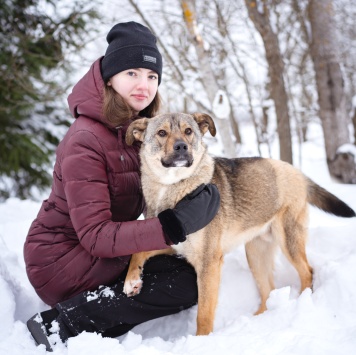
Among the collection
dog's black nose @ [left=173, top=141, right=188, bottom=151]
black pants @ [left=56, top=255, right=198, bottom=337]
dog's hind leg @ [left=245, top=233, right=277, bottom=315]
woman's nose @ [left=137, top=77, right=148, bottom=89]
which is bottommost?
dog's hind leg @ [left=245, top=233, right=277, bottom=315]

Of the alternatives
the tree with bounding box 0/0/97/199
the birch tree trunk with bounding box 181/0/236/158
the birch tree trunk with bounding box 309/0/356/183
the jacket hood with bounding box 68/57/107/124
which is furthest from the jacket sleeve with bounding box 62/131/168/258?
the birch tree trunk with bounding box 309/0/356/183

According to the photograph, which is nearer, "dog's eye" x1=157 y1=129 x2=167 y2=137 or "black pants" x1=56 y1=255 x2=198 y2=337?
"black pants" x1=56 y1=255 x2=198 y2=337

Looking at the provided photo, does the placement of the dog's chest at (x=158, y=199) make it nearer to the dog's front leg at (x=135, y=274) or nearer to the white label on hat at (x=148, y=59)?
the dog's front leg at (x=135, y=274)

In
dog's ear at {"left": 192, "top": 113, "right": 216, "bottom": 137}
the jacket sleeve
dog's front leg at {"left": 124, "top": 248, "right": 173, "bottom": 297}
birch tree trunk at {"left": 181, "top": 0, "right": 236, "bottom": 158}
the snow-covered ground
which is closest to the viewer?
the snow-covered ground

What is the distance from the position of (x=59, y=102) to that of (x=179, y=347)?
22.4 ft

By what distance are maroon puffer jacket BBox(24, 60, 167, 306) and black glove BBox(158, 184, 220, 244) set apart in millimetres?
67

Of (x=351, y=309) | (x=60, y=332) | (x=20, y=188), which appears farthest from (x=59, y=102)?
(x=351, y=309)

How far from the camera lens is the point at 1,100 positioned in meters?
6.89

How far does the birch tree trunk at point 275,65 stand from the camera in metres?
6.81

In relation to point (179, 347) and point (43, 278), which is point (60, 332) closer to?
point (43, 278)

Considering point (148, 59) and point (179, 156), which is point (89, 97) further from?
point (179, 156)

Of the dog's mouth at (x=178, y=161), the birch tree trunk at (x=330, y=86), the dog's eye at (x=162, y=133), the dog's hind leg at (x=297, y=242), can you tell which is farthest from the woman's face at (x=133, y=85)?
the birch tree trunk at (x=330, y=86)

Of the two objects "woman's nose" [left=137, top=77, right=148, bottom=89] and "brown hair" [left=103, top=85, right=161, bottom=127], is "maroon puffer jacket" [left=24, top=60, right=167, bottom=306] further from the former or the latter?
"woman's nose" [left=137, top=77, right=148, bottom=89]

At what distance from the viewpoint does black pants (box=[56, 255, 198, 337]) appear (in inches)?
88.3
